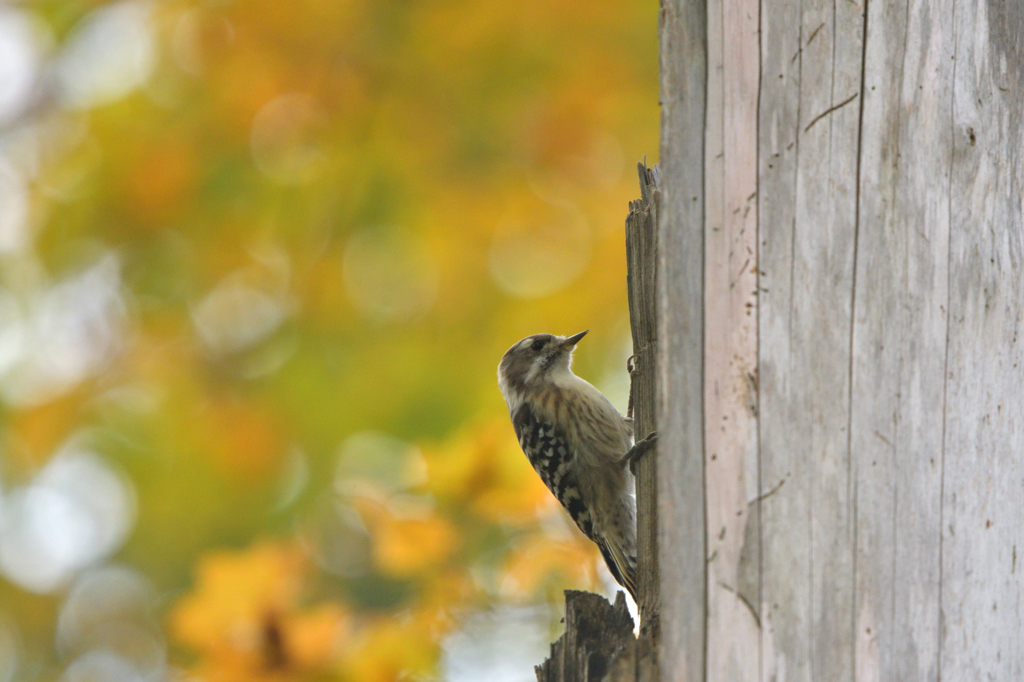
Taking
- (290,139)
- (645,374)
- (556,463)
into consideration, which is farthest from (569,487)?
(290,139)

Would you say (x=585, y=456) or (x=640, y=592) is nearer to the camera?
(x=640, y=592)

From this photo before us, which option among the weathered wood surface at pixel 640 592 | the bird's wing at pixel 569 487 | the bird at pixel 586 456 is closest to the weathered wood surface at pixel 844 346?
the weathered wood surface at pixel 640 592

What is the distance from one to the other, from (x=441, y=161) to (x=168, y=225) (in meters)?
1.75

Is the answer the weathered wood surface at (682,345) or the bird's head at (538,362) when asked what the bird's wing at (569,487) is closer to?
the bird's head at (538,362)

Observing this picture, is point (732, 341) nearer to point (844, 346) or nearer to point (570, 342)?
point (844, 346)

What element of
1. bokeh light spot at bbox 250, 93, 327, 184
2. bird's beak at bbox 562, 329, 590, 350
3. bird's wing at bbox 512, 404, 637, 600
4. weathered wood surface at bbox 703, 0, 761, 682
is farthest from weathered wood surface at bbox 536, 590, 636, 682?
bokeh light spot at bbox 250, 93, 327, 184

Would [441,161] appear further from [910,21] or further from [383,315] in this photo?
[910,21]

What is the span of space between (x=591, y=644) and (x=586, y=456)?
2.29 m

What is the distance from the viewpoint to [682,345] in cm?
206

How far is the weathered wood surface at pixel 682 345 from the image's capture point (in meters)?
2.00

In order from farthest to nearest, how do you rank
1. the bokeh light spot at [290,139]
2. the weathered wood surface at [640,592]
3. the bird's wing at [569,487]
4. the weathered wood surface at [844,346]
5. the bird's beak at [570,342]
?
the bokeh light spot at [290,139]
the bird's beak at [570,342]
the bird's wing at [569,487]
the weathered wood surface at [640,592]
the weathered wood surface at [844,346]

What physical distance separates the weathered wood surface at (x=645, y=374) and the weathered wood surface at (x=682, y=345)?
0.31 feet

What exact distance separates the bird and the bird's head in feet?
0.04

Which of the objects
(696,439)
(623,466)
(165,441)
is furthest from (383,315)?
(696,439)
